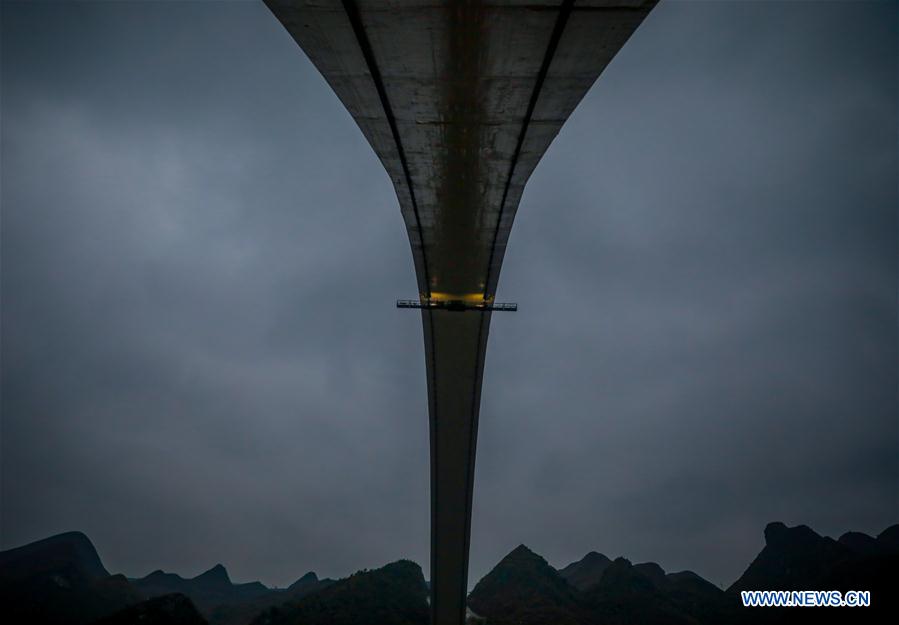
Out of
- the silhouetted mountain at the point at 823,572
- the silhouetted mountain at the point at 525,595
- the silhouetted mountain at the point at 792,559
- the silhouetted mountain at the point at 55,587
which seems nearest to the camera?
the silhouetted mountain at the point at 823,572

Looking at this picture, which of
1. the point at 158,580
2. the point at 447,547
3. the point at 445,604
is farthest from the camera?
the point at 158,580

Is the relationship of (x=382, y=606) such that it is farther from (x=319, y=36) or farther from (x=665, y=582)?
(x=319, y=36)

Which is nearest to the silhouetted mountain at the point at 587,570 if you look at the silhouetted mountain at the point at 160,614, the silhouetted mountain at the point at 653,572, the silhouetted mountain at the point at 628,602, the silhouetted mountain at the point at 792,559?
the silhouetted mountain at the point at 653,572

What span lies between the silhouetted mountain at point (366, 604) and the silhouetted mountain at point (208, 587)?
5493 cm

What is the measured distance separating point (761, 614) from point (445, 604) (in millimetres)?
69065

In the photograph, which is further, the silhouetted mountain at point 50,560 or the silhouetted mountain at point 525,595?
the silhouetted mountain at point 50,560

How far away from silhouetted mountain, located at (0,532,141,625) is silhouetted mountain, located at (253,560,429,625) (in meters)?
29.4

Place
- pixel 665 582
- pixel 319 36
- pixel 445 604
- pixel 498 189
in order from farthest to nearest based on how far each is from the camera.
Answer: pixel 665 582
pixel 445 604
pixel 498 189
pixel 319 36

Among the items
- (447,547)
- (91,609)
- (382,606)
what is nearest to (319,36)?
(447,547)

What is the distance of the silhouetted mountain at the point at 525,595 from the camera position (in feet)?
244

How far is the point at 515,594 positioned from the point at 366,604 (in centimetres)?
2971

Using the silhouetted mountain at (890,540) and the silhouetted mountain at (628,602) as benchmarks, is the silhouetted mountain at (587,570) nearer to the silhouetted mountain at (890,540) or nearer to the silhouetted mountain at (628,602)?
the silhouetted mountain at (628,602)

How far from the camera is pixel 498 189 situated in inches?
472

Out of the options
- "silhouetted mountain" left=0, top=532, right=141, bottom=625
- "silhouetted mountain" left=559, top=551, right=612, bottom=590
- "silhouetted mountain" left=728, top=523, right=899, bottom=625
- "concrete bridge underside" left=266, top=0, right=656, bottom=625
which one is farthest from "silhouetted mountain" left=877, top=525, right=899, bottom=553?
"silhouetted mountain" left=0, top=532, right=141, bottom=625
